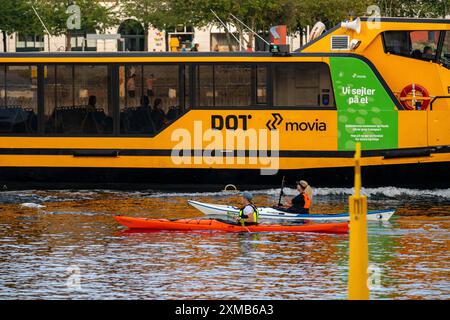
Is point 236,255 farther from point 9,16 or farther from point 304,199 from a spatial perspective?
point 9,16

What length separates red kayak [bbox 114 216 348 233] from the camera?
1072 inches

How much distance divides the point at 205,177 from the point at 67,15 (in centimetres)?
3046

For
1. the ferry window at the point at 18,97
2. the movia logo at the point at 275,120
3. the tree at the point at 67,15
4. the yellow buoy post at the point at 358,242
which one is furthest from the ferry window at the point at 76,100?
the tree at the point at 67,15

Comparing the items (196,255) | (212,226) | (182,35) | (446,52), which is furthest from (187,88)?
(182,35)

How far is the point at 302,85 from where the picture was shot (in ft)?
107

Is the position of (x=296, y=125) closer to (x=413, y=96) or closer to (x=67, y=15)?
(x=413, y=96)

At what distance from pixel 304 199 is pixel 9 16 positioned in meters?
35.0

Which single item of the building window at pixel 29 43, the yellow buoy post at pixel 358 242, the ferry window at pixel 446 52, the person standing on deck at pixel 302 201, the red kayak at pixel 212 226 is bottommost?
the red kayak at pixel 212 226

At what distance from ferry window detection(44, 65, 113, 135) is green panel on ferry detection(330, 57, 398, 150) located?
575 centimetres

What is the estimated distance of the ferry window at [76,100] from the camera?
33250mm

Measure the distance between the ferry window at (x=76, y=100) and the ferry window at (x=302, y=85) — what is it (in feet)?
14.0

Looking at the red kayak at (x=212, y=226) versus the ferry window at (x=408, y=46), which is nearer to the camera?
the red kayak at (x=212, y=226)

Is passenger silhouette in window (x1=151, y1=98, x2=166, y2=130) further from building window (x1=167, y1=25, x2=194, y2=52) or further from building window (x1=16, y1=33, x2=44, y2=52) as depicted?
building window (x1=16, y1=33, x2=44, y2=52)

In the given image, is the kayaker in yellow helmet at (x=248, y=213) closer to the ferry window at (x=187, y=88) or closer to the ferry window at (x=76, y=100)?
the ferry window at (x=187, y=88)
